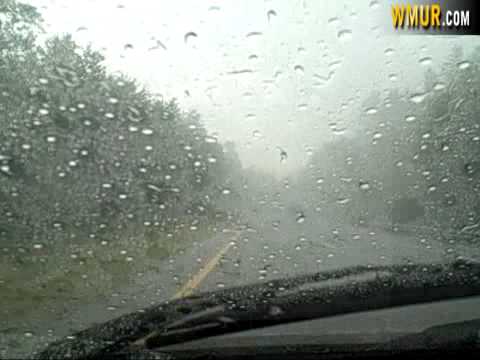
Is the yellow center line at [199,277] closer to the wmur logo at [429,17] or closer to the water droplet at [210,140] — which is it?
the water droplet at [210,140]

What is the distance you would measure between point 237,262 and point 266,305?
16.3ft

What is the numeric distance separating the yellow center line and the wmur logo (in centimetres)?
543

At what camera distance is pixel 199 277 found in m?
7.06

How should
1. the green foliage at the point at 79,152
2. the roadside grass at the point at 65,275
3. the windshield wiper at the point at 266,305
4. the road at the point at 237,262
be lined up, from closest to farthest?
the windshield wiper at the point at 266,305 → the road at the point at 237,262 → the roadside grass at the point at 65,275 → the green foliage at the point at 79,152

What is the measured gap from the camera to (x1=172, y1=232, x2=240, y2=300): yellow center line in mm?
5986

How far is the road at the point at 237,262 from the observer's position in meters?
4.30

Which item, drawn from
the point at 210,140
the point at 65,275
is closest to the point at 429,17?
the point at 210,140

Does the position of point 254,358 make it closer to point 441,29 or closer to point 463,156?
point 441,29

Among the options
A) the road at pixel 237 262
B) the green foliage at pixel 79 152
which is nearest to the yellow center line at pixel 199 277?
the road at pixel 237 262

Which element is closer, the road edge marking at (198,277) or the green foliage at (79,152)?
the road edge marking at (198,277)

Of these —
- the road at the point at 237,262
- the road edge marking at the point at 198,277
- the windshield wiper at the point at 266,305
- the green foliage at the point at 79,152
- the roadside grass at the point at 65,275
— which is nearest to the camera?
the windshield wiper at the point at 266,305

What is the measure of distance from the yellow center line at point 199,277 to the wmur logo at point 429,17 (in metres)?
5.43

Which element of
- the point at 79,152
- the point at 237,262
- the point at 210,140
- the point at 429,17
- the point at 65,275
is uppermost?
the point at 429,17

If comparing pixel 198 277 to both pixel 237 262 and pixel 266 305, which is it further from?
pixel 266 305
